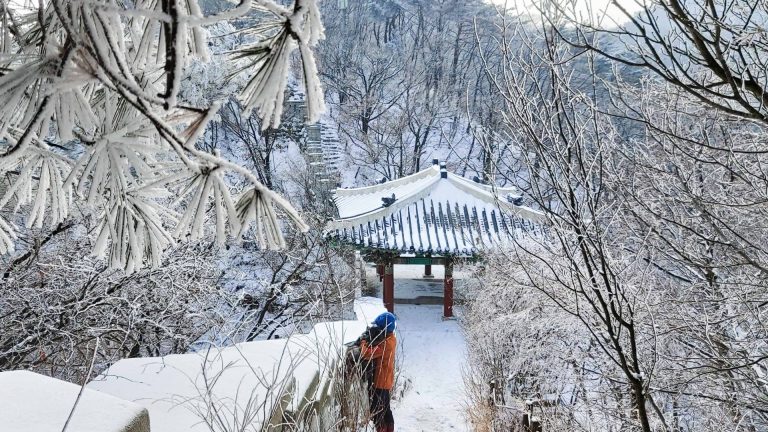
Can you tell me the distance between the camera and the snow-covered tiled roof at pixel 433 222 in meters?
10.0

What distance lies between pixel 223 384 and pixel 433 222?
7.79 meters

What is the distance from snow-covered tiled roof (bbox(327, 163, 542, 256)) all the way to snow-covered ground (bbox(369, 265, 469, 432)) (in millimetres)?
1636

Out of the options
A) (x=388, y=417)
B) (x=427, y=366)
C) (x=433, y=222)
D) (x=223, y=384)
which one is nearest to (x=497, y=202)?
(x=223, y=384)

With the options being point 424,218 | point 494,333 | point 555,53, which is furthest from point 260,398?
point 424,218

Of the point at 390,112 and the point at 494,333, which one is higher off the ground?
the point at 390,112

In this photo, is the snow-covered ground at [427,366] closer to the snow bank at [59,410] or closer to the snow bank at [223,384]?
the snow bank at [223,384]

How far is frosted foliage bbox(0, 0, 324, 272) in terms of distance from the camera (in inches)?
40.5

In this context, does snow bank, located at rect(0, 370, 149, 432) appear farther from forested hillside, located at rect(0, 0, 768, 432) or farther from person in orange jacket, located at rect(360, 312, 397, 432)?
person in orange jacket, located at rect(360, 312, 397, 432)

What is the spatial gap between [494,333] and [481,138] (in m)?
4.66

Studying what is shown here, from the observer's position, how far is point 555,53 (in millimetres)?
2592

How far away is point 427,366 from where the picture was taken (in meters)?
9.22

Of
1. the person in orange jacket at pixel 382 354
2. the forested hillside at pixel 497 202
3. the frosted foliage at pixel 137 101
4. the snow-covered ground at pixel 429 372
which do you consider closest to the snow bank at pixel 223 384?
the forested hillside at pixel 497 202

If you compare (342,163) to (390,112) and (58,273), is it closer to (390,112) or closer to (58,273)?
(390,112)

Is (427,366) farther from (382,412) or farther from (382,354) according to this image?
(382,354)
